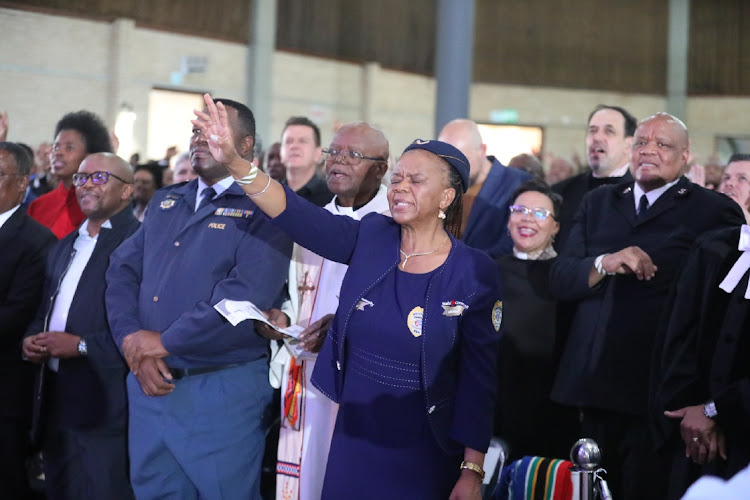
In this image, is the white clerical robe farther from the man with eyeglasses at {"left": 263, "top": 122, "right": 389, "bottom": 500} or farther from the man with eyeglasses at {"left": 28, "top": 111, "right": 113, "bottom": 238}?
the man with eyeglasses at {"left": 28, "top": 111, "right": 113, "bottom": 238}

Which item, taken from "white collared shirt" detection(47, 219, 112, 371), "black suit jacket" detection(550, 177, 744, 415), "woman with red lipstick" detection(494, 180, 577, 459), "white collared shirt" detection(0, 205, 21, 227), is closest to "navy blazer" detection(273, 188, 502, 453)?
"black suit jacket" detection(550, 177, 744, 415)

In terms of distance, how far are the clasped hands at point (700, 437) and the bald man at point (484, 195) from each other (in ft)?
5.36

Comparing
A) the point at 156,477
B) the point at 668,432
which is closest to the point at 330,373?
the point at 156,477

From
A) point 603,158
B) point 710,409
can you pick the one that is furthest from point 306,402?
point 603,158

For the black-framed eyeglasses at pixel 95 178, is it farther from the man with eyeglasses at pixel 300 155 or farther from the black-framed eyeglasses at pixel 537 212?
the black-framed eyeglasses at pixel 537 212

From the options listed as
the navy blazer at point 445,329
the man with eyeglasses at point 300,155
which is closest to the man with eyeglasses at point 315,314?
the navy blazer at point 445,329

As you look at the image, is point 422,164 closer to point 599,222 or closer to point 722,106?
point 599,222

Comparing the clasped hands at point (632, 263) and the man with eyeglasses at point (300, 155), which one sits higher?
the man with eyeglasses at point (300, 155)

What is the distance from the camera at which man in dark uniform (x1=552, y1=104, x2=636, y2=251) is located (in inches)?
193

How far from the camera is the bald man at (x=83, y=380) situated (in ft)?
12.7

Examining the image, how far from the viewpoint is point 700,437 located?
9.50ft

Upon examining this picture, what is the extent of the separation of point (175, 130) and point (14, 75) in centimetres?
230

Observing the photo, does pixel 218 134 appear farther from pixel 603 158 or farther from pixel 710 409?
pixel 603 158

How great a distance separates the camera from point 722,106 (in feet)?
48.6
